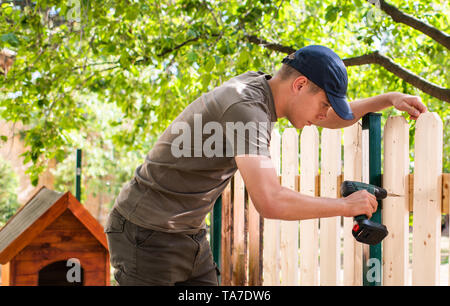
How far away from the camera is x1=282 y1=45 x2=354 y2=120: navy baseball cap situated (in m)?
1.77

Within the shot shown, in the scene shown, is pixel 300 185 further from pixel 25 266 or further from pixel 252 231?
pixel 25 266

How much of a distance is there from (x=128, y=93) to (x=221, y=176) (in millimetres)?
3773

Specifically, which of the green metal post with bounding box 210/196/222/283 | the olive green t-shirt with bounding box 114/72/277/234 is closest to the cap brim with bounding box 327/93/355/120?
the olive green t-shirt with bounding box 114/72/277/234

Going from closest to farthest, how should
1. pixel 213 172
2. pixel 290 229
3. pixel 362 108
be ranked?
pixel 213 172 < pixel 362 108 < pixel 290 229

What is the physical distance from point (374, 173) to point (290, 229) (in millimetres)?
816

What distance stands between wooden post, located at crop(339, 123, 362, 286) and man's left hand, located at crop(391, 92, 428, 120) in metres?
0.34

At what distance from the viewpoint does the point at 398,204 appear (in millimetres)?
2320

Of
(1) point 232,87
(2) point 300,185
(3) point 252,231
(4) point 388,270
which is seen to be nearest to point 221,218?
(3) point 252,231

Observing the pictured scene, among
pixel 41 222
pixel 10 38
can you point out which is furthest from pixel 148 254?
pixel 10 38

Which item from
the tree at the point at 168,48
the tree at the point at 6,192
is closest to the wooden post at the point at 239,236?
the tree at the point at 168,48

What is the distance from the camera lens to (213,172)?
192 cm

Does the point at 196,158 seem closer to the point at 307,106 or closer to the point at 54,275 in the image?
the point at 307,106

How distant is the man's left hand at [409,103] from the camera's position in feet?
7.06

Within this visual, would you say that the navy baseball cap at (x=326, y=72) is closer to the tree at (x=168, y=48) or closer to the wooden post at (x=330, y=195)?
the wooden post at (x=330, y=195)
